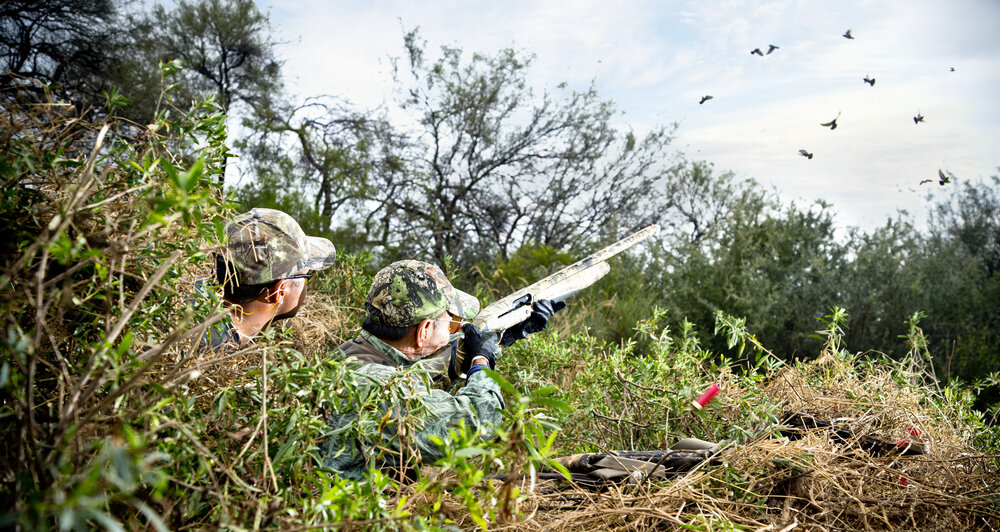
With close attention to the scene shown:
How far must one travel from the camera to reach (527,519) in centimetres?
164

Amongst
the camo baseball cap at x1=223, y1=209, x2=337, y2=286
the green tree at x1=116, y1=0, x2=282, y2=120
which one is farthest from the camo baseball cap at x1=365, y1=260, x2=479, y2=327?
the green tree at x1=116, y1=0, x2=282, y2=120

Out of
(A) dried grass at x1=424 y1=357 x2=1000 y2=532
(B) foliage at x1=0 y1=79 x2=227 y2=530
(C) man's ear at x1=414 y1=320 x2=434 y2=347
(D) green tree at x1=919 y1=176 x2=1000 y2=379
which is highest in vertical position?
(B) foliage at x1=0 y1=79 x2=227 y2=530

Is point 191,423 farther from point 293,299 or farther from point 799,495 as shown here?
point 293,299

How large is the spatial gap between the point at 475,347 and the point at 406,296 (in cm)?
51

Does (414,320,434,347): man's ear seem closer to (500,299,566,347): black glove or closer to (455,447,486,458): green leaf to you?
(500,299,566,347): black glove

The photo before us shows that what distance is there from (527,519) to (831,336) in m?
2.52

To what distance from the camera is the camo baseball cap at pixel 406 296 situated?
9.75 feet

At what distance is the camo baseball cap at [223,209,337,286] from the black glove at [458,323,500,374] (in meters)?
1.08

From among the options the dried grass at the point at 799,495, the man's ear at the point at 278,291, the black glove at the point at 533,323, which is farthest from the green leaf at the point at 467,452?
the black glove at the point at 533,323

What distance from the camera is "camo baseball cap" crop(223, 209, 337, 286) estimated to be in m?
3.16

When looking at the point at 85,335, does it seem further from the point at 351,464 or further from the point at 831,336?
the point at 831,336

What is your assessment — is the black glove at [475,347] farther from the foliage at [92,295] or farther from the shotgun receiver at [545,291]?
the foliage at [92,295]

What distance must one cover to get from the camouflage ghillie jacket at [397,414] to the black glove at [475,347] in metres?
0.09

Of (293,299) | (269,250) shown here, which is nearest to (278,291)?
(293,299)
